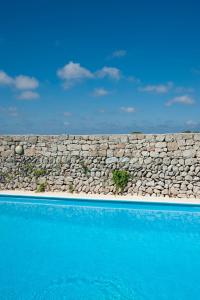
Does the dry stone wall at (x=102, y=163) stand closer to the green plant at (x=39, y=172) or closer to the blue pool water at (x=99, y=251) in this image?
the green plant at (x=39, y=172)

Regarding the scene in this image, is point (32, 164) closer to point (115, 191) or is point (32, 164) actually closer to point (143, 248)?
point (115, 191)

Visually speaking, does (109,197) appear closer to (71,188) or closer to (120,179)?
(120,179)

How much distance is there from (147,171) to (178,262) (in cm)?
467

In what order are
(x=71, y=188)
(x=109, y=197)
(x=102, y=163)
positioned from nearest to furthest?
(x=109, y=197), (x=102, y=163), (x=71, y=188)

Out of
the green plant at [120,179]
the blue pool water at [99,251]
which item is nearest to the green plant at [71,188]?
the blue pool water at [99,251]

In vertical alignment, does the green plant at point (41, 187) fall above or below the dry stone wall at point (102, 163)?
below

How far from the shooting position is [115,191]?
10.2m

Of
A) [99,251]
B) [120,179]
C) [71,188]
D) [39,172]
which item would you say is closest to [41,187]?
[39,172]

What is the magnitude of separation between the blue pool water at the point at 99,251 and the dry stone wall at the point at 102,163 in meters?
1.12

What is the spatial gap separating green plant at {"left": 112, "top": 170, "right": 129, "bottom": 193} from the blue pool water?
965 mm

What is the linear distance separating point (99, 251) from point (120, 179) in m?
4.20

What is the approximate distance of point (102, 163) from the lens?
10.3 m

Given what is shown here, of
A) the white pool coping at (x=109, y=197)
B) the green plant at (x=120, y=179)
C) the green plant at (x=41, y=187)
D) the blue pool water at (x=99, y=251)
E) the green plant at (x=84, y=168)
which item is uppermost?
the green plant at (x=84, y=168)

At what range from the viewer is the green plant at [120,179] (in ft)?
33.0
